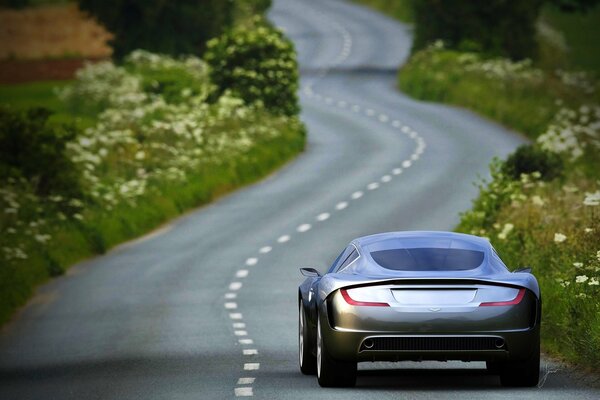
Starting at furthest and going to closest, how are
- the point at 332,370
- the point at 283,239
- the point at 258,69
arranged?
1. the point at 258,69
2. the point at 283,239
3. the point at 332,370

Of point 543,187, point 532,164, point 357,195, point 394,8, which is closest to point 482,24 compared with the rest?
point 357,195

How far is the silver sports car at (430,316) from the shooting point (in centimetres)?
1473

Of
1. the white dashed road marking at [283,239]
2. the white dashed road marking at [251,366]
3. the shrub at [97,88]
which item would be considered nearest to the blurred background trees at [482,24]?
the shrub at [97,88]

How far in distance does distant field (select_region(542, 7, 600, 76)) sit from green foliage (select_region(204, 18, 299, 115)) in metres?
29.4

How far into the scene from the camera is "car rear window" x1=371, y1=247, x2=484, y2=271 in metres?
15.5

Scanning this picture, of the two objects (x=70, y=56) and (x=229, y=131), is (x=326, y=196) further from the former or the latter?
(x=70, y=56)

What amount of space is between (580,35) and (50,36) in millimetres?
29340

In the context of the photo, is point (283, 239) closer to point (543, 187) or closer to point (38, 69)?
point (543, 187)

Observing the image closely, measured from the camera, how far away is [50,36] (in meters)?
90.8

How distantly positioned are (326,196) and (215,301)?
16286mm

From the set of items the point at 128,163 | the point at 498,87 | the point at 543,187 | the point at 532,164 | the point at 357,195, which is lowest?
the point at 498,87

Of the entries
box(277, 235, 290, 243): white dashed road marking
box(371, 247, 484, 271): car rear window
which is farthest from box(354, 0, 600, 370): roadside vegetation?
box(277, 235, 290, 243): white dashed road marking

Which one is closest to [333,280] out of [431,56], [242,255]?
[242,255]

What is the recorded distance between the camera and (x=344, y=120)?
196ft
